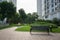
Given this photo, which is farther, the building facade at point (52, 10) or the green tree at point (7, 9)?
the building facade at point (52, 10)

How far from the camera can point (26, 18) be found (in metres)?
85.8

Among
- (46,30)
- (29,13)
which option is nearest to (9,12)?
(46,30)

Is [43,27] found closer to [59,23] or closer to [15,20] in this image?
[59,23]

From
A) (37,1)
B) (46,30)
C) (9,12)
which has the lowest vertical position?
(46,30)

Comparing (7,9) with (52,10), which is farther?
(52,10)

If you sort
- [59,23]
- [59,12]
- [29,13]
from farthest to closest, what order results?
[29,13]
[59,12]
[59,23]

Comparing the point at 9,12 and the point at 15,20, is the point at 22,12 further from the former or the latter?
the point at 9,12

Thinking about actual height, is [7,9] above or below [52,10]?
below

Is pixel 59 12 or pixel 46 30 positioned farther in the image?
pixel 59 12

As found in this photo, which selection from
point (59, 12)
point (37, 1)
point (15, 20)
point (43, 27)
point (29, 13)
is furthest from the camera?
point (37, 1)

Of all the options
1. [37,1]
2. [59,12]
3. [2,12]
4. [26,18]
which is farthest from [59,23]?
[37,1]

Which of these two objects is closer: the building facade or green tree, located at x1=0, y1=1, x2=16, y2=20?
green tree, located at x1=0, y1=1, x2=16, y2=20

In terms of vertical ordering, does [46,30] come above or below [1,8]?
below

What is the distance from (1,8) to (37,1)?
78.5m
